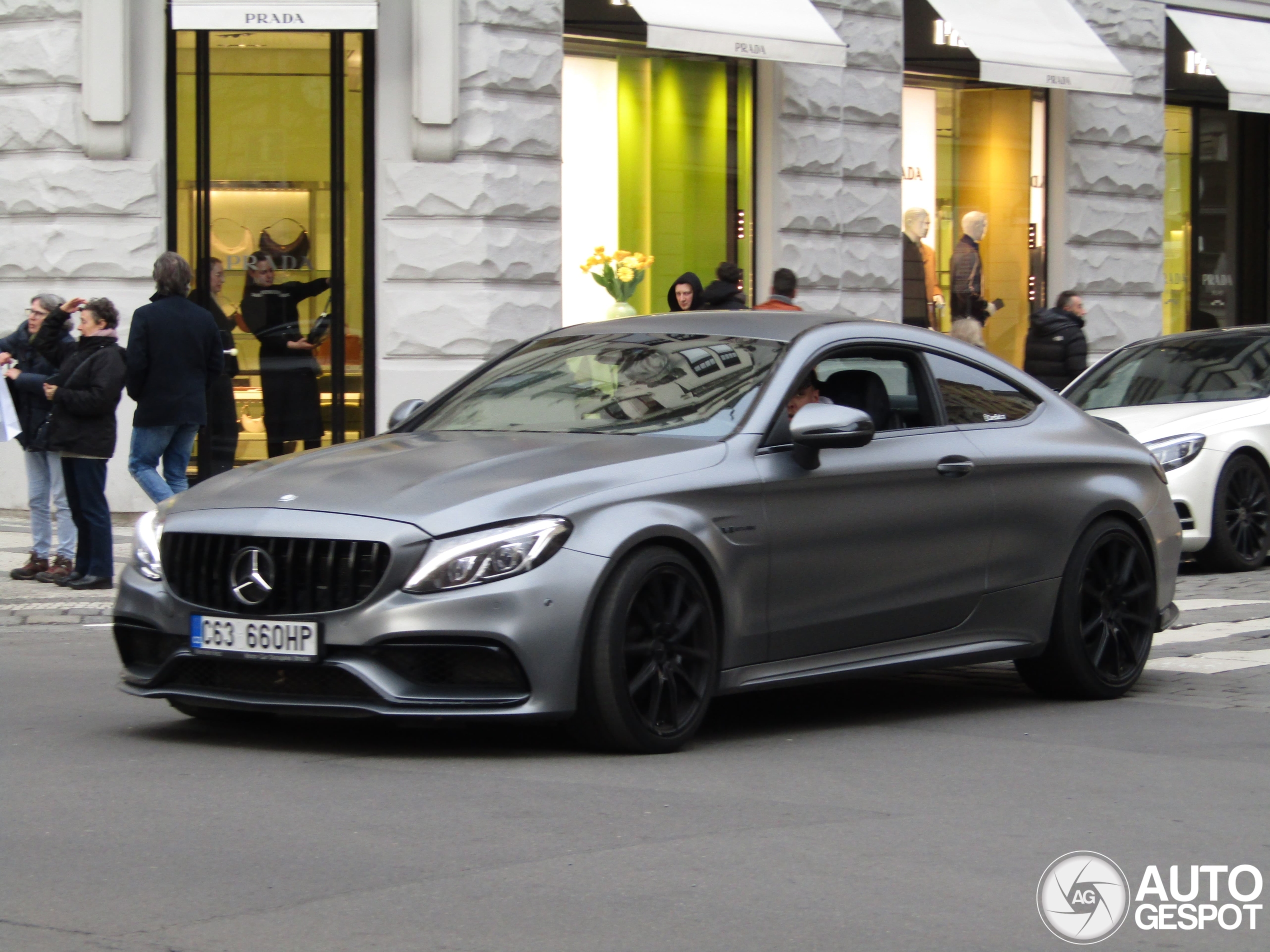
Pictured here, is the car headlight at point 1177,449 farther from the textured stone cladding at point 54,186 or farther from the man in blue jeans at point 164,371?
the textured stone cladding at point 54,186

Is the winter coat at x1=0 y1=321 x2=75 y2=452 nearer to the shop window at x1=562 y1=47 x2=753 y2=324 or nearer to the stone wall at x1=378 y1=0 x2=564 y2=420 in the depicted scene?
the stone wall at x1=378 y1=0 x2=564 y2=420

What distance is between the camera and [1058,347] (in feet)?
62.0

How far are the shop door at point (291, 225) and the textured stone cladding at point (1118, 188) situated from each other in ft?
28.3

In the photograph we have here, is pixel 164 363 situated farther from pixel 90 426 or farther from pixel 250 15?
pixel 250 15

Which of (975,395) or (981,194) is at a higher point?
(981,194)

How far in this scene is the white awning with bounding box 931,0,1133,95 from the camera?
21594mm

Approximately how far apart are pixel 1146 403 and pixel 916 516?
7.33 metres

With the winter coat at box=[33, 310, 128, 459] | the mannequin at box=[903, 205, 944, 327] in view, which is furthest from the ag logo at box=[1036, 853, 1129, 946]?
the mannequin at box=[903, 205, 944, 327]

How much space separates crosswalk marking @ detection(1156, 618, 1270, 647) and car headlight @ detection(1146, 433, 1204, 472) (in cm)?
262

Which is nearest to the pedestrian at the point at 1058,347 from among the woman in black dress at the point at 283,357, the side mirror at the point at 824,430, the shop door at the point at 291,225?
the shop door at the point at 291,225

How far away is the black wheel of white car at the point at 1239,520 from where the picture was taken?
45.0 ft

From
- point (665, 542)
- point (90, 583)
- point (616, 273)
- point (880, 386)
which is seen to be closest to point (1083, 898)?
point (665, 542)

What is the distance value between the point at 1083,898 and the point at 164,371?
8861 mm

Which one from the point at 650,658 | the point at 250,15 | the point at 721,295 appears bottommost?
the point at 650,658
